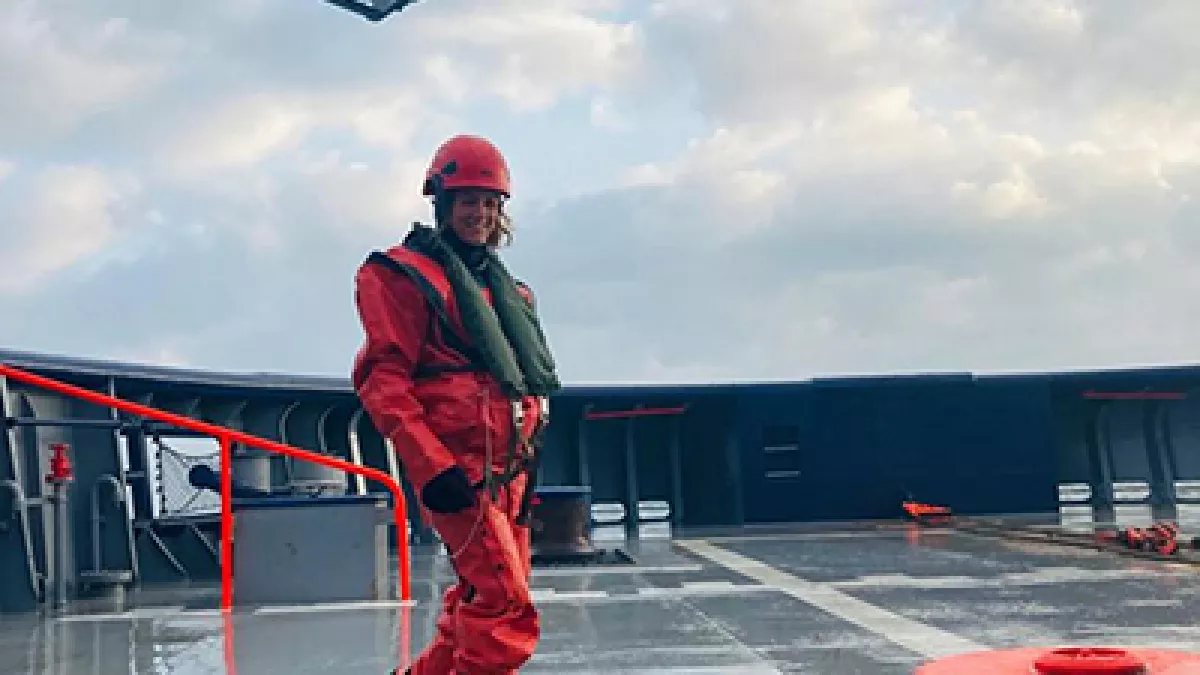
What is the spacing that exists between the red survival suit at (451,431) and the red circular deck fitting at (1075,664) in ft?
3.31

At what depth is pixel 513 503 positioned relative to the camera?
2912mm

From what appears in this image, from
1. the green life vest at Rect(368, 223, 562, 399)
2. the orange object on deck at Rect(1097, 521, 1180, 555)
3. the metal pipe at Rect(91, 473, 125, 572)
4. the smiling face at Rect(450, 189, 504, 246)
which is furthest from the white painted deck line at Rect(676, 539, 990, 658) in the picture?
the metal pipe at Rect(91, 473, 125, 572)

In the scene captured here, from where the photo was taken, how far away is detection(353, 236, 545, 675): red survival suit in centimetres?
266

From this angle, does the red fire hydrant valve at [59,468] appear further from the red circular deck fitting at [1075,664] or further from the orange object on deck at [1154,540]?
the orange object on deck at [1154,540]

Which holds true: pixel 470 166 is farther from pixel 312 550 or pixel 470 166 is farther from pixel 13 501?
pixel 13 501

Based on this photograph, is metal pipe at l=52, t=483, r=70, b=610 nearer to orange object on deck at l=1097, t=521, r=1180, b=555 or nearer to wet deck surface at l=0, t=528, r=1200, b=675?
wet deck surface at l=0, t=528, r=1200, b=675

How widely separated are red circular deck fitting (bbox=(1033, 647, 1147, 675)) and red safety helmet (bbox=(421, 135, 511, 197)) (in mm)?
1714

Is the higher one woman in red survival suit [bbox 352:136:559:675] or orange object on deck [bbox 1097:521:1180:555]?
woman in red survival suit [bbox 352:136:559:675]

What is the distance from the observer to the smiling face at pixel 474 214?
2984 millimetres

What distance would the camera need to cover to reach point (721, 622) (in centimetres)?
530

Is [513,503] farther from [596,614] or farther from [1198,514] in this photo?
[1198,514]

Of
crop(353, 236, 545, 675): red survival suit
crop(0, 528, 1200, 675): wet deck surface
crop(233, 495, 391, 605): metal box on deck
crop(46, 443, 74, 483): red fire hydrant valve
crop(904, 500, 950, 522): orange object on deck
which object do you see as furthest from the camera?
crop(904, 500, 950, 522): orange object on deck

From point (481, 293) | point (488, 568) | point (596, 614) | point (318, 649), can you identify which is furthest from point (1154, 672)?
point (596, 614)

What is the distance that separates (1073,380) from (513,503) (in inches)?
573
